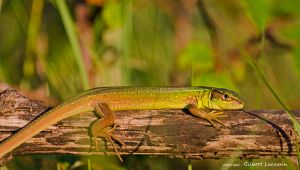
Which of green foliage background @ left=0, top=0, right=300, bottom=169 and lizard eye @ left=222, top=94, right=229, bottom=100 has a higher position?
green foliage background @ left=0, top=0, right=300, bottom=169

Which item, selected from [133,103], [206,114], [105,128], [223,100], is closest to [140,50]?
[133,103]

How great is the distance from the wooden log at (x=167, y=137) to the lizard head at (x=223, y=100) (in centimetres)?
32

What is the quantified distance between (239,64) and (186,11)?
977 mm

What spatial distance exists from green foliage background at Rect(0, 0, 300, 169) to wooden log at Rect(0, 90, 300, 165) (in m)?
0.40

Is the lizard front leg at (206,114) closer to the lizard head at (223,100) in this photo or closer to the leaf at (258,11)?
the lizard head at (223,100)

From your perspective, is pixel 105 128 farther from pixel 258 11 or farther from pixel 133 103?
pixel 258 11

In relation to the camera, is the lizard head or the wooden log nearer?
the wooden log

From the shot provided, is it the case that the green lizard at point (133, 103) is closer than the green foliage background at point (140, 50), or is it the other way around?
the green lizard at point (133, 103)

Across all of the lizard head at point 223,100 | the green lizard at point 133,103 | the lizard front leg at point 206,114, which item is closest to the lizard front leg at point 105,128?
the green lizard at point 133,103

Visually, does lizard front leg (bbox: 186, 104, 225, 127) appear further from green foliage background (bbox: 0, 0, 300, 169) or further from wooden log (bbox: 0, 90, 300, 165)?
green foliage background (bbox: 0, 0, 300, 169)

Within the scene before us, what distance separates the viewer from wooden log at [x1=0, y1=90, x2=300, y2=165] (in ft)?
11.4

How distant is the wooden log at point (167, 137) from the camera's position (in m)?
3.46

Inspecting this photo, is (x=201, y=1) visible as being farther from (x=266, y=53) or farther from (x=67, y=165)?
(x=67, y=165)

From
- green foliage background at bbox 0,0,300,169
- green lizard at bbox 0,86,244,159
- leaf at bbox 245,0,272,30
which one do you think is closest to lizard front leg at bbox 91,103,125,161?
green lizard at bbox 0,86,244,159
